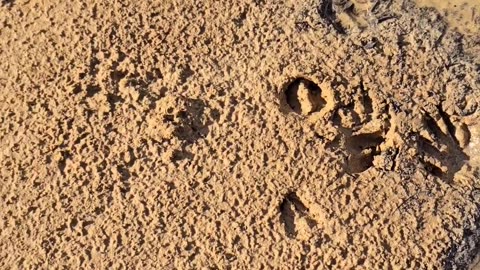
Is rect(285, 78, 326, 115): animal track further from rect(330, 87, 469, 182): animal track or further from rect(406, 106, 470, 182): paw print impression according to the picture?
rect(406, 106, 470, 182): paw print impression

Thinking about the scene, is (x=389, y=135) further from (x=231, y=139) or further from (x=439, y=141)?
(x=231, y=139)

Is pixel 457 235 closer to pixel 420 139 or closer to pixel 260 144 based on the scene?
pixel 420 139

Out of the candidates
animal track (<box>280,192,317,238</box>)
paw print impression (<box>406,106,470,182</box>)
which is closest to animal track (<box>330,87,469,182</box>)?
paw print impression (<box>406,106,470,182</box>)

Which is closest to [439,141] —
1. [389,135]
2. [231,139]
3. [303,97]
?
[389,135]

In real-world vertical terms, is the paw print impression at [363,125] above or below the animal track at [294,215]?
above

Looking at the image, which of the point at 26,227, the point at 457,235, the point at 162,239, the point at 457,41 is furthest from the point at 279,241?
the point at 457,41

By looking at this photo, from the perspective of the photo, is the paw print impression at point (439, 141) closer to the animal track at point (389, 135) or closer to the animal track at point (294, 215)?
the animal track at point (389, 135)

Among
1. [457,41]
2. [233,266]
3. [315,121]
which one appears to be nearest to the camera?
[233,266]

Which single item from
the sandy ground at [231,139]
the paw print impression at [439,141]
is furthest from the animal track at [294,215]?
the paw print impression at [439,141]

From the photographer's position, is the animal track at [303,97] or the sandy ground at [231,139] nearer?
the sandy ground at [231,139]
